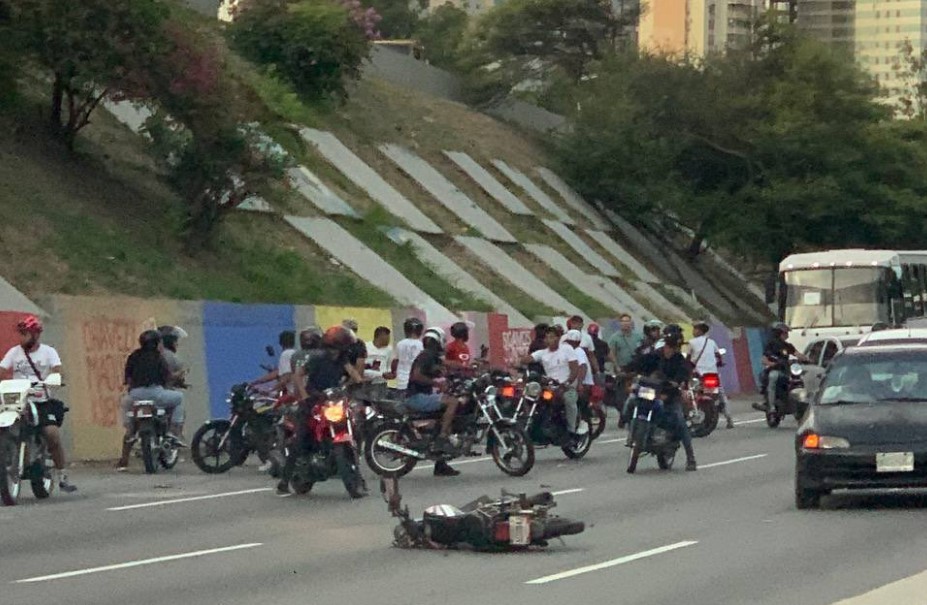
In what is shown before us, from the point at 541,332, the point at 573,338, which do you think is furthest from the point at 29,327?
the point at 573,338

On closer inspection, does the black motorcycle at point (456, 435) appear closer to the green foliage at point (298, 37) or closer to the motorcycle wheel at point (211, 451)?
the motorcycle wheel at point (211, 451)

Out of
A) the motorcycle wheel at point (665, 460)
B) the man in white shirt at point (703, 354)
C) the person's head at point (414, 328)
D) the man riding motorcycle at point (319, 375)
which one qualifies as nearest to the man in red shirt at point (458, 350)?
the person's head at point (414, 328)

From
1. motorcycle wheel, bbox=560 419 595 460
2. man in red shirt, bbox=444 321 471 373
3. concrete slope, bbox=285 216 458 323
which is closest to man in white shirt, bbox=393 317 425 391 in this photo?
man in red shirt, bbox=444 321 471 373

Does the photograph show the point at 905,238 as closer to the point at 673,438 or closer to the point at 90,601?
the point at 673,438

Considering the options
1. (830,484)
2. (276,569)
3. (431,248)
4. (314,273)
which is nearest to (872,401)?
(830,484)

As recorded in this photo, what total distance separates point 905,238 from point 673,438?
1517 inches

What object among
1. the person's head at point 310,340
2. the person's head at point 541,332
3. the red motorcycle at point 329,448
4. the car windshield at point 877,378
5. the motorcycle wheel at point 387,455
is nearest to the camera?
the car windshield at point 877,378

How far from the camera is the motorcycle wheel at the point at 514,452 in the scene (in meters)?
21.7

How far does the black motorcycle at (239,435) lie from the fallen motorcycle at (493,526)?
27.5 feet

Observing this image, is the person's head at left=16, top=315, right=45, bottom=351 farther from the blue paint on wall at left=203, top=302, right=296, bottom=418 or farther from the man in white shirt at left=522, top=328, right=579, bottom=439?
the man in white shirt at left=522, top=328, right=579, bottom=439

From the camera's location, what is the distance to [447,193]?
51062 millimetres

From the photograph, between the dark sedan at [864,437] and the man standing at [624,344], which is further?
the man standing at [624,344]

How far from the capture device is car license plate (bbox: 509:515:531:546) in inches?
564

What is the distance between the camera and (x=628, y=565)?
13859mm
